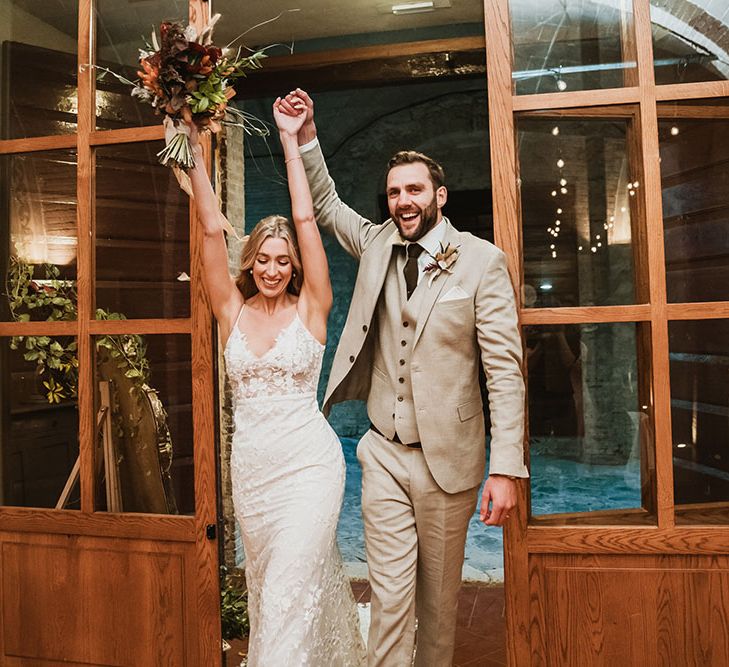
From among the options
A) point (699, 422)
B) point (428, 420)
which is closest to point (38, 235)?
point (428, 420)

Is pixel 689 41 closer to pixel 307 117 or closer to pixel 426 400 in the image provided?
pixel 307 117

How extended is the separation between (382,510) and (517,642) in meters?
0.68

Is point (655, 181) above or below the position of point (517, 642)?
above

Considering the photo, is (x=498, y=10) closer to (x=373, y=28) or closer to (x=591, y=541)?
(x=591, y=541)

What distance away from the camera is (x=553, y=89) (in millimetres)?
2479

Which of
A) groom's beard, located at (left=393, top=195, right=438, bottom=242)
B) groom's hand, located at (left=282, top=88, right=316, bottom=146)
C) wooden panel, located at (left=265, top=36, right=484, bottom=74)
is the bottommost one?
groom's beard, located at (left=393, top=195, right=438, bottom=242)

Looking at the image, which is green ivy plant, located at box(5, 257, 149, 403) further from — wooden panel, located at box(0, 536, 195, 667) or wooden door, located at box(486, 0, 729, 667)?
wooden door, located at box(486, 0, 729, 667)

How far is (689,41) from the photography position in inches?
96.1

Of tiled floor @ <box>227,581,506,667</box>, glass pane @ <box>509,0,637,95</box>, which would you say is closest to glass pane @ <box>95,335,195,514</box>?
tiled floor @ <box>227,581,506,667</box>

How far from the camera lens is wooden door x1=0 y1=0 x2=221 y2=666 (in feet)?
8.87

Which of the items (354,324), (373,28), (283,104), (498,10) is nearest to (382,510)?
(354,324)

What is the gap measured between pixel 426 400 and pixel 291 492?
61 centimetres

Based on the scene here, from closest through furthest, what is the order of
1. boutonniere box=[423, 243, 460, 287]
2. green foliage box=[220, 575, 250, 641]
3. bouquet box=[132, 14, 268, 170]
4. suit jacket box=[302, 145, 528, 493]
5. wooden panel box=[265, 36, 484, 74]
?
bouquet box=[132, 14, 268, 170], suit jacket box=[302, 145, 528, 493], boutonniere box=[423, 243, 460, 287], green foliage box=[220, 575, 250, 641], wooden panel box=[265, 36, 484, 74]

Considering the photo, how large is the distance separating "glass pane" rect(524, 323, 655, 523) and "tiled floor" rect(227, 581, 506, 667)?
51.9 inches
